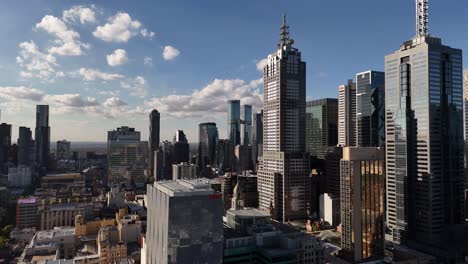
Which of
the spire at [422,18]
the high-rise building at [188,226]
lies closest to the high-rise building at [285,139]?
the spire at [422,18]

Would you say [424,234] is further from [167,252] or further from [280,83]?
[167,252]

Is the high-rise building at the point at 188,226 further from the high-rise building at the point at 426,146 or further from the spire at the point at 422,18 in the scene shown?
the spire at the point at 422,18

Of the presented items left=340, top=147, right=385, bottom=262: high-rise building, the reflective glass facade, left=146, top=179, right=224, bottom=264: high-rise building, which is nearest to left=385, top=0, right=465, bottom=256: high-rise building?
the reflective glass facade

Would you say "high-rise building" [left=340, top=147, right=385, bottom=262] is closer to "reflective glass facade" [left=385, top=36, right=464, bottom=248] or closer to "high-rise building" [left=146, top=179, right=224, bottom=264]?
"reflective glass facade" [left=385, top=36, right=464, bottom=248]

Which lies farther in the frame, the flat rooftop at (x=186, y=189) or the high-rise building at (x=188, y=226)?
the flat rooftop at (x=186, y=189)

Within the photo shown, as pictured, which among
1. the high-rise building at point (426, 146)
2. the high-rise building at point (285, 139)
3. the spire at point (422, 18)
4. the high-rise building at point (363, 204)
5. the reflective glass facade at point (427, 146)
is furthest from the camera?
the high-rise building at point (285, 139)

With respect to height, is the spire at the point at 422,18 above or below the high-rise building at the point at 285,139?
above

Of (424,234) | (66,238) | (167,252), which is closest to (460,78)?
(424,234)
